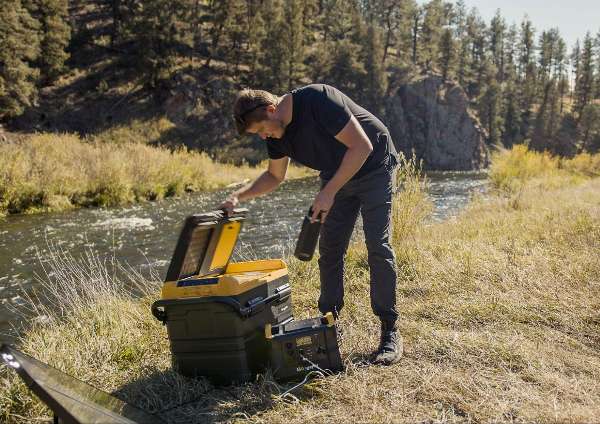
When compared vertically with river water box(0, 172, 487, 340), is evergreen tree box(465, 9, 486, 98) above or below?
above

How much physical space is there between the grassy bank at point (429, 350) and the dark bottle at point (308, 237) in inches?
26.2

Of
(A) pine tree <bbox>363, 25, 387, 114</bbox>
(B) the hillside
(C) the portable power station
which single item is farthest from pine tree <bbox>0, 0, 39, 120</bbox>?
(C) the portable power station

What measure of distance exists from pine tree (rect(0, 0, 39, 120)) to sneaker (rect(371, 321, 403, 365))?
30.1 m

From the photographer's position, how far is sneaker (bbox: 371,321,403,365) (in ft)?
9.83

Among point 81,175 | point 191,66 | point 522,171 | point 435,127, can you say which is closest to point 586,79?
point 435,127

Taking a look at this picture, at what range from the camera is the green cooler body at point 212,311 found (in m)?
2.74

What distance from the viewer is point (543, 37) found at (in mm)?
82938

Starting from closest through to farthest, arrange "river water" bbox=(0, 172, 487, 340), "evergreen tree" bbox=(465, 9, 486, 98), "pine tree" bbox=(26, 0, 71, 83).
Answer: "river water" bbox=(0, 172, 487, 340), "pine tree" bbox=(26, 0, 71, 83), "evergreen tree" bbox=(465, 9, 486, 98)

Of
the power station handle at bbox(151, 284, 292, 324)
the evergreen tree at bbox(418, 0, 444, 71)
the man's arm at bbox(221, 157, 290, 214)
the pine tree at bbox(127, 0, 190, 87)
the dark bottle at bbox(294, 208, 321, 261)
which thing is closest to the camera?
the power station handle at bbox(151, 284, 292, 324)

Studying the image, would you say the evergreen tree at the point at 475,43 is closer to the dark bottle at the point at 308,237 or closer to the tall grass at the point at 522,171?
the tall grass at the point at 522,171

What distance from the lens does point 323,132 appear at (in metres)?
3.09

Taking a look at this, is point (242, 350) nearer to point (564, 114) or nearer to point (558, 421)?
point (558, 421)

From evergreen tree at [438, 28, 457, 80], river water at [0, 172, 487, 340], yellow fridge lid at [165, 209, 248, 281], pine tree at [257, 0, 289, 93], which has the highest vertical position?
evergreen tree at [438, 28, 457, 80]

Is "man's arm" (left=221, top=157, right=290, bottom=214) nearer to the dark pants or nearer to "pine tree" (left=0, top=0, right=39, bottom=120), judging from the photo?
the dark pants
